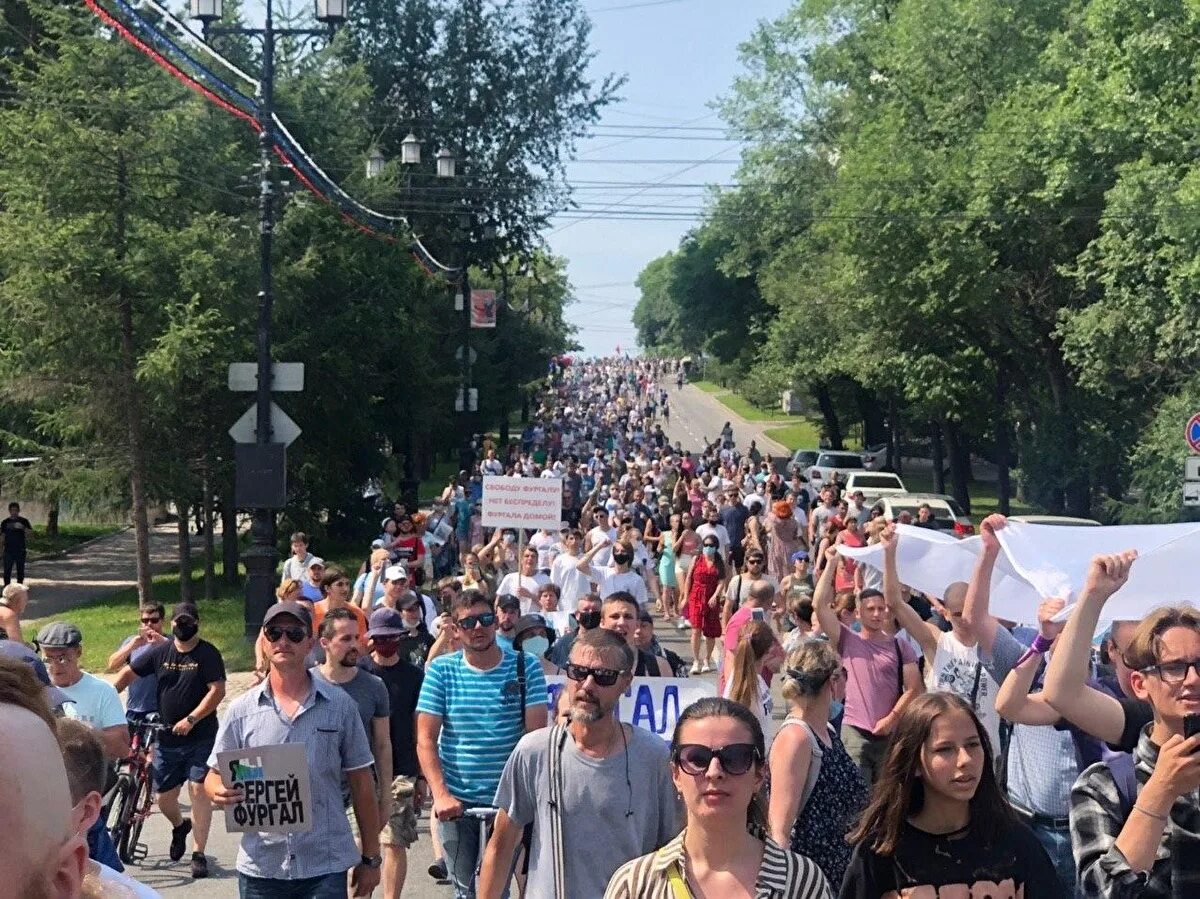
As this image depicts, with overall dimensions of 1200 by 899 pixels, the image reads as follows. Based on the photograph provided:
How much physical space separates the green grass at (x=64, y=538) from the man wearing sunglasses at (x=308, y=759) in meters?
32.1

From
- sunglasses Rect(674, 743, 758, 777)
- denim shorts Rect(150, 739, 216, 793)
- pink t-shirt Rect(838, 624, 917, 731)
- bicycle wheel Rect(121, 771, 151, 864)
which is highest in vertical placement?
sunglasses Rect(674, 743, 758, 777)

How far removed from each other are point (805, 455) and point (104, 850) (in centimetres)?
5022

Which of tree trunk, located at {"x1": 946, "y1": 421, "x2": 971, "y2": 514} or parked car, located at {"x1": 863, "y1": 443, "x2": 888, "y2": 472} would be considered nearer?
tree trunk, located at {"x1": 946, "y1": 421, "x2": 971, "y2": 514}

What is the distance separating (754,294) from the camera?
77438 mm

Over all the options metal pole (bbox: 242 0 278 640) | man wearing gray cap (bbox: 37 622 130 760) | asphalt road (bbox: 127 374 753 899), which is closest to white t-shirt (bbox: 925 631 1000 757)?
asphalt road (bbox: 127 374 753 899)

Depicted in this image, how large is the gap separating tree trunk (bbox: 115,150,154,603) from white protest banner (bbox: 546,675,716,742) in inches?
619

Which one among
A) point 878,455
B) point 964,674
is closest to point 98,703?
point 964,674

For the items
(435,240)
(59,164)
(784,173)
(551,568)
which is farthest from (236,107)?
(784,173)

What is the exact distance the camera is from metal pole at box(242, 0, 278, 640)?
771 inches

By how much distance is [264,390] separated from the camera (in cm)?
2014

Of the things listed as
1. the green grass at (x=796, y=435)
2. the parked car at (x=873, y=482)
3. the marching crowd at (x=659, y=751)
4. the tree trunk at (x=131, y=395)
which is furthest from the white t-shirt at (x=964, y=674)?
the green grass at (x=796, y=435)

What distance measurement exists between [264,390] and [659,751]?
15314 millimetres

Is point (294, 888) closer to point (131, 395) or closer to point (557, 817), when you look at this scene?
point (557, 817)

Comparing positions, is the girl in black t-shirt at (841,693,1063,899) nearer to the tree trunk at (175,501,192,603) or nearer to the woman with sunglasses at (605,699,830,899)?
the woman with sunglasses at (605,699,830,899)
